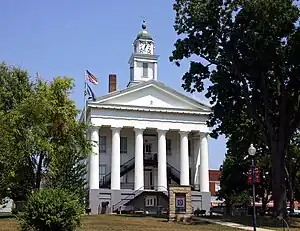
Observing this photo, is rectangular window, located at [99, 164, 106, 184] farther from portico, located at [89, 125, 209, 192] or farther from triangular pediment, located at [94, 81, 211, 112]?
triangular pediment, located at [94, 81, 211, 112]

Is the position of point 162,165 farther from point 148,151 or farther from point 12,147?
point 12,147

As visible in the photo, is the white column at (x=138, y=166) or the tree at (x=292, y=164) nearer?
the tree at (x=292, y=164)

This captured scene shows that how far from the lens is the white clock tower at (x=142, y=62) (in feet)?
230

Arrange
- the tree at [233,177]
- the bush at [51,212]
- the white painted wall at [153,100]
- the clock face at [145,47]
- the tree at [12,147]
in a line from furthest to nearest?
the clock face at [145,47]
the tree at [233,177]
the white painted wall at [153,100]
the tree at [12,147]
the bush at [51,212]

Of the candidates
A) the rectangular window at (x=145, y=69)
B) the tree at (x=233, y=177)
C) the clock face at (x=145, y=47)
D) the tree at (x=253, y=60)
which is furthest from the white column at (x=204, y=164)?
the tree at (x=253, y=60)

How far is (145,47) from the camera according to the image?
7181 cm

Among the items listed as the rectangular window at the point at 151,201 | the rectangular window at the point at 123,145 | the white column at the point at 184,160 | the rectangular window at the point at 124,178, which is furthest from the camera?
the rectangular window at the point at 123,145

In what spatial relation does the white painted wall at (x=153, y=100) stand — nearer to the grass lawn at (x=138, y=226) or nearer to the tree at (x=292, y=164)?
the tree at (x=292, y=164)

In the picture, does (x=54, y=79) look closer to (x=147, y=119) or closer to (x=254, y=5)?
(x=254, y=5)

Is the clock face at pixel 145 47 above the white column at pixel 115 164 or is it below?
above

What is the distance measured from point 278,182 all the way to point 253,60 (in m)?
8.24

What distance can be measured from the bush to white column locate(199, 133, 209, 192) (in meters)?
40.3

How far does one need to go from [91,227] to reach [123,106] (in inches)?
1253

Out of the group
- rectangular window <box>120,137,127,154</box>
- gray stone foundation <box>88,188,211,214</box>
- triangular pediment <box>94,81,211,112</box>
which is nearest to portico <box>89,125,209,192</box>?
gray stone foundation <box>88,188,211,214</box>
